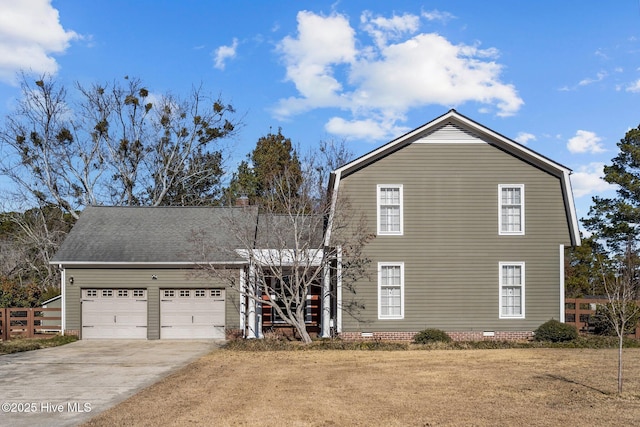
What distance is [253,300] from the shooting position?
819 inches

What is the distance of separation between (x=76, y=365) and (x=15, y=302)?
33.7 ft

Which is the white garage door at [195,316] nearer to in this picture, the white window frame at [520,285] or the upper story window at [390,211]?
the upper story window at [390,211]

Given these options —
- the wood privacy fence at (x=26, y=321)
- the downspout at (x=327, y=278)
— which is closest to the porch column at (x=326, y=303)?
the downspout at (x=327, y=278)

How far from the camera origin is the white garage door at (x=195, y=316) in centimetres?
2127

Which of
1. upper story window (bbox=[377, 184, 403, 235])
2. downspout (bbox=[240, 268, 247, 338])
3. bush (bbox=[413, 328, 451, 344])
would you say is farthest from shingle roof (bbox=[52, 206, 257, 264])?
bush (bbox=[413, 328, 451, 344])

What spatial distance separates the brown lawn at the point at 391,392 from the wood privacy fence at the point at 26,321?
903 cm

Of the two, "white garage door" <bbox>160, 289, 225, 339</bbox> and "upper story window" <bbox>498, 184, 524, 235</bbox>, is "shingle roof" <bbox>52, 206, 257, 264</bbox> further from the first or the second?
"upper story window" <bbox>498, 184, 524, 235</bbox>

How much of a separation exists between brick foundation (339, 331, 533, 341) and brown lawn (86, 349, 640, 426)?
3.62m

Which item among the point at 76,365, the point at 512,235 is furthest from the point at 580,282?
the point at 76,365

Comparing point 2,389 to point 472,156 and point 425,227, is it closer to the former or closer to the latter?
point 425,227

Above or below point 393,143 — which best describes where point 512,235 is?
below

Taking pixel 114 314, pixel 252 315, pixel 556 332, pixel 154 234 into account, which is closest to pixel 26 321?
pixel 114 314

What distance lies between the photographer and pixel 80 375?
44.3 feet

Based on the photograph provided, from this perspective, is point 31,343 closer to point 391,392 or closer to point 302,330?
point 302,330
